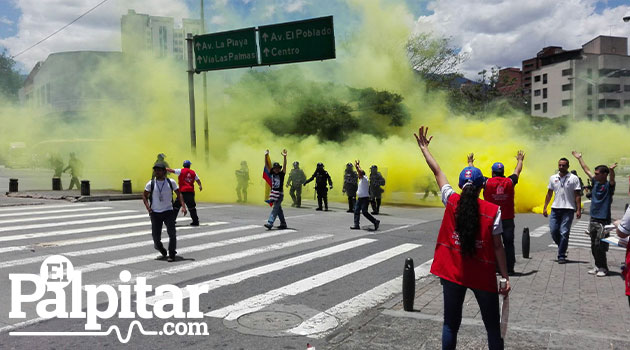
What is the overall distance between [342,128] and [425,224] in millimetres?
15762

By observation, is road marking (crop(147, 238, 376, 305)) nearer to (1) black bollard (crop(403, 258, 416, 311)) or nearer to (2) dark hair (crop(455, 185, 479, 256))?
(1) black bollard (crop(403, 258, 416, 311))

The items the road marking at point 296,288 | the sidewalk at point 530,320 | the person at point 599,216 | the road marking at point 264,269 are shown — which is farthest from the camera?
the person at point 599,216

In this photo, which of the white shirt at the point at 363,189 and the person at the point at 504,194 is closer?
the person at the point at 504,194

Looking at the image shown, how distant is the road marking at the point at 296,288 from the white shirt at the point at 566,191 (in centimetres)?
297

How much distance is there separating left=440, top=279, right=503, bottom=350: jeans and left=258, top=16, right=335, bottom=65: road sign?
1446 centimetres

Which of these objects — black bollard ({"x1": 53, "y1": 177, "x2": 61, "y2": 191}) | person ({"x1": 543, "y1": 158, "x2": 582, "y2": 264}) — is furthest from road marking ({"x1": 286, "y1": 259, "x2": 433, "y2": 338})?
black bollard ({"x1": 53, "y1": 177, "x2": 61, "y2": 191})

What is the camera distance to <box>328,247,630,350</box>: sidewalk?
4.98 metres

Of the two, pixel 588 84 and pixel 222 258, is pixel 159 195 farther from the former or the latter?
pixel 588 84

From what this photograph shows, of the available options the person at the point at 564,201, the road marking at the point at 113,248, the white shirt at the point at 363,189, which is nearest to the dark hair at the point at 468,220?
the person at the point at 564,201

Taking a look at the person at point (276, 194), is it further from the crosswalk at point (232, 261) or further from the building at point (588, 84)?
the building at point (588, 84)

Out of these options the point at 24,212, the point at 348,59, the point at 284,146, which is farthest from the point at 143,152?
the point at 348,59

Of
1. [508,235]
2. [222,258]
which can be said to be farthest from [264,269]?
[508,235]

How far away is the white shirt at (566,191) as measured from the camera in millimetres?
8438

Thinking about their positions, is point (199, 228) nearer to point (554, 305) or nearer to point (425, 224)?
point (425, 224)
